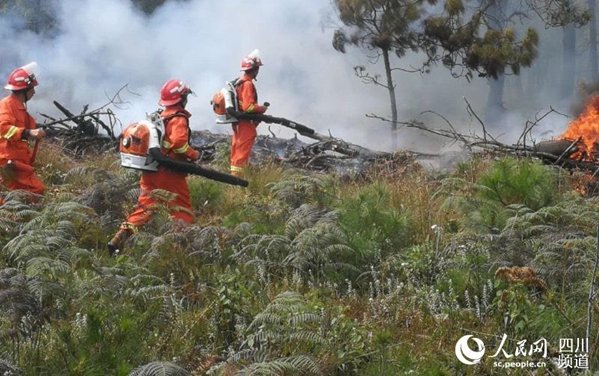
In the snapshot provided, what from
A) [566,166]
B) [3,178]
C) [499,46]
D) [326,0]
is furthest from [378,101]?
[3,178]

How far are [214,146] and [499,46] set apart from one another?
5.55 metres

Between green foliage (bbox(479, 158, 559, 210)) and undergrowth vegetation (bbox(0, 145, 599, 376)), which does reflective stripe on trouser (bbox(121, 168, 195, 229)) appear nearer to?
undergrowth vegetation (bbox(0, 145, 599, 376))

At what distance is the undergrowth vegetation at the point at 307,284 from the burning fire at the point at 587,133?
1.78 m

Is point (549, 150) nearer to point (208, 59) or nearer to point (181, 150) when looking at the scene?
point (181, 150)

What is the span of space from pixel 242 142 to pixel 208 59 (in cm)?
1078

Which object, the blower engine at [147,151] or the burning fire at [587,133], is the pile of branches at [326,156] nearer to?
the burning fire at [587,133]

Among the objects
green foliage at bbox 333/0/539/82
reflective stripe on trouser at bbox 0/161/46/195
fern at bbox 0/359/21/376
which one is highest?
green foliage at bbox 333/0/539/82

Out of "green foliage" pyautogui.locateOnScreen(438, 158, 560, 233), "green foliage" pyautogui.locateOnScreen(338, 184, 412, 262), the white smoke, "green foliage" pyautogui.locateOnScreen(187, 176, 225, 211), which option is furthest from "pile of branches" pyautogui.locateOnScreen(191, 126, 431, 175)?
the white smoke

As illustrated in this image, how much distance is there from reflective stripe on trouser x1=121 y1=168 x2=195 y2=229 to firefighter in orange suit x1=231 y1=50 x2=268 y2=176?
294cm

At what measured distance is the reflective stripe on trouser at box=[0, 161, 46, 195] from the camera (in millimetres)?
8070

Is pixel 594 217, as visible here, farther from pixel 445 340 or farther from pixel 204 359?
pixel 204 359

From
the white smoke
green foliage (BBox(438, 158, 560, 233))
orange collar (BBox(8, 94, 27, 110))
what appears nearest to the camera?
green foliage (BBox(438, 158, 560, 233))

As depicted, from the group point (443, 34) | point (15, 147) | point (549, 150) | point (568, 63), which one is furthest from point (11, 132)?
point (568, 63)

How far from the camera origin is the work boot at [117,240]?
6920mm
